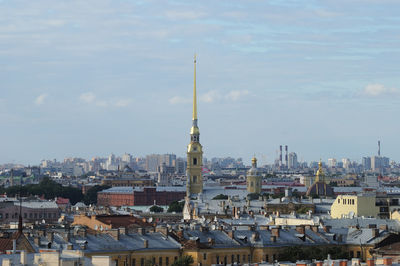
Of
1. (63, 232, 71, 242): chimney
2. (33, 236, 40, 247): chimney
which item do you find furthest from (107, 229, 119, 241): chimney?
(33, 236, 40, 247): chimney

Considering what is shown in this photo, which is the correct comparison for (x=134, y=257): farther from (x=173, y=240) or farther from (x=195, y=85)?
(x=195, y=85)

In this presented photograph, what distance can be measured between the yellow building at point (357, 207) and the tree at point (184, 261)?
37.6m

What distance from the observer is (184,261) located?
5922 cm

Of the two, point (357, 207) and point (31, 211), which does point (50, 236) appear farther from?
point (31, 211)

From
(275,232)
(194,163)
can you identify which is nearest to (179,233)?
(275,232)

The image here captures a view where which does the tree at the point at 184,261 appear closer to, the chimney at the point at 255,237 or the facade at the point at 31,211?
the chimney at the point at 255,237

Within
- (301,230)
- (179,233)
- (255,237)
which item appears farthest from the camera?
(301,230)

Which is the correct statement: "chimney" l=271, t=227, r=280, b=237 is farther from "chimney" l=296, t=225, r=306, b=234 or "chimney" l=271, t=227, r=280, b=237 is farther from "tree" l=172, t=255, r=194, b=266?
"tree" l=172, t=255, r=194, b=266

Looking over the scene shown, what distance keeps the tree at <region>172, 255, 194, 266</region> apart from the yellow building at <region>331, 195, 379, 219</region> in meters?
37.6

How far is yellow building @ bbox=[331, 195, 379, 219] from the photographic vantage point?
9806cm

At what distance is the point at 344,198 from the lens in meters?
102

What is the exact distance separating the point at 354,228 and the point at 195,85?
117 metres

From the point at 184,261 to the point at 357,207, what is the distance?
40940mm

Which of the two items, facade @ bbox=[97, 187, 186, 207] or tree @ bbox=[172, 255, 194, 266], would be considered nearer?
tree @ bbox=[172, 255, 194, 266]
